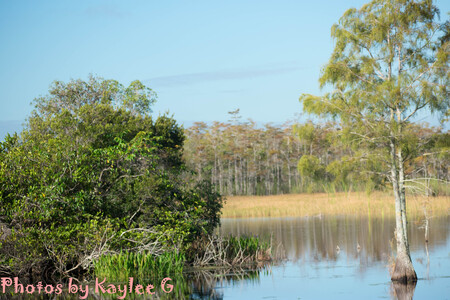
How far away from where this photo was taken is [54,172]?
15133 mm

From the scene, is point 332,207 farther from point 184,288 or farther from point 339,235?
point 184,288

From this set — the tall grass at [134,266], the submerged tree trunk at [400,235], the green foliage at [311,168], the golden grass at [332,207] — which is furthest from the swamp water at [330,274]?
the golden grass at [332,207]

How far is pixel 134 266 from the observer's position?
14.5m

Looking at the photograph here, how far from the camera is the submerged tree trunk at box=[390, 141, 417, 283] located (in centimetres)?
1338

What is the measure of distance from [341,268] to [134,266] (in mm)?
6876

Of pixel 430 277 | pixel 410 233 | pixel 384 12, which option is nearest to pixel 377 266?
pixel 430 277

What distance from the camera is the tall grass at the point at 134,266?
14.1m

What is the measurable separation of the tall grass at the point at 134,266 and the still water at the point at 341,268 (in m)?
1.07

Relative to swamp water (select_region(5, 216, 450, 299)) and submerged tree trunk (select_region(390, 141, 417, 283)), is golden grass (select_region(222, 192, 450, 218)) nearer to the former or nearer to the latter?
swamp water (select_region(5, 216, 450, 299))

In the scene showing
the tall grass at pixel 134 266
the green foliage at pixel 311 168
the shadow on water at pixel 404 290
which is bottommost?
the shadow on water at pixel 404 290

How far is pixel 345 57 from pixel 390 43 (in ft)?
3.79

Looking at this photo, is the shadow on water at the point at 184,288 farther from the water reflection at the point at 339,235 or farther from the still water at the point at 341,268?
the water reflection at the point at 339,235

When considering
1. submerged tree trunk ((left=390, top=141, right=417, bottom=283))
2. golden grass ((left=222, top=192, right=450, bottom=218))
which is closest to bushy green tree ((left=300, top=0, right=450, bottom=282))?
submerged tree trunk ((left=390, top=141, right=417, bottom=283))

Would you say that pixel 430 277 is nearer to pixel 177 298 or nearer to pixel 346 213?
pixel 177 298
